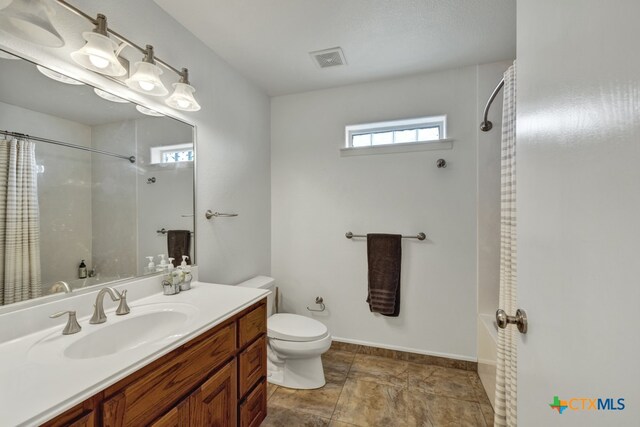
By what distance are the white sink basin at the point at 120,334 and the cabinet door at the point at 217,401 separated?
276 mm

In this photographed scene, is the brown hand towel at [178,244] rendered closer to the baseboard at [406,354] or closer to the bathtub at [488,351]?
the baseboard at [406,354]

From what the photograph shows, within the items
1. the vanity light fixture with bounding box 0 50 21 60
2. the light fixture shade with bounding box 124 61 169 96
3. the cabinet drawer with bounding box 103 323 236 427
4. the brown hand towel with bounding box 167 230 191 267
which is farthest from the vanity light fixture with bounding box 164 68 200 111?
the cabinet drawer with bounding box 103 323 236 427

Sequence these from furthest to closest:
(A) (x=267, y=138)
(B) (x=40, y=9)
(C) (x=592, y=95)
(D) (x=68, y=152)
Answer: (A) (x=267, y=138) < (D) (x=68, y=152) < (B) (x=40, y=9) < (C) (x=592, y=95)

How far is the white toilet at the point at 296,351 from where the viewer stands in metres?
1.82

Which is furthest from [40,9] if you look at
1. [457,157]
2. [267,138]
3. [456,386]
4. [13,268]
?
[456,386]

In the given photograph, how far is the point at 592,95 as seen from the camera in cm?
44

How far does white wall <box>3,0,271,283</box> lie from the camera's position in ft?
4.12

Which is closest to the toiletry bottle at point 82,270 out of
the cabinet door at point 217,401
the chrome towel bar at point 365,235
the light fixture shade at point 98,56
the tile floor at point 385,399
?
the cabinet door at point 217,401

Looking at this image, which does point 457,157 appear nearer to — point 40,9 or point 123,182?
point 123,182

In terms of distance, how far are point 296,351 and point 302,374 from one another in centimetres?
26

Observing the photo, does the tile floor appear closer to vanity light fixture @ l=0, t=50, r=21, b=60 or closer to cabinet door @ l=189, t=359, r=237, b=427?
cabinet door @ l=189, t=359, r=237, b=427

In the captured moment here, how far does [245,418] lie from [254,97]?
7.76 ft

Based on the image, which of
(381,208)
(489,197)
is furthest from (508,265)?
(381,208)

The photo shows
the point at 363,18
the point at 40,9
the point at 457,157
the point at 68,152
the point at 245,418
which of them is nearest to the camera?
the point at 40,9
